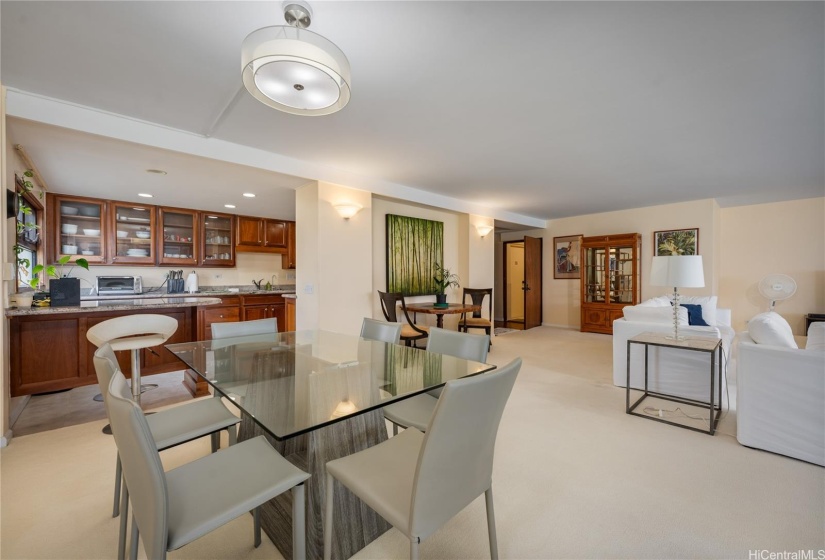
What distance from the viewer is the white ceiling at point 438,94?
1654mm

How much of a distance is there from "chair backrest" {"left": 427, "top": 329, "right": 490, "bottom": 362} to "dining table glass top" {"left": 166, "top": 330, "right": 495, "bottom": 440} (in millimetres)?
142

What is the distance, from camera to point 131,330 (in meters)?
2.35

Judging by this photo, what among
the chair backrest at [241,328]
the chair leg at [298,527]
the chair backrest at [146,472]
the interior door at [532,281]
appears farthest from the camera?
the interior door at [532,281]

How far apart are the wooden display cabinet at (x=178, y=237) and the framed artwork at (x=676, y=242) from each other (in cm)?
743

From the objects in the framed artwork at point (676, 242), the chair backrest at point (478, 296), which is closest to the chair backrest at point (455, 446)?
the chair backrest at point (478, 296)

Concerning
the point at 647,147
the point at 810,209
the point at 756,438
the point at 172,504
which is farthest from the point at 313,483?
the point at 810,209

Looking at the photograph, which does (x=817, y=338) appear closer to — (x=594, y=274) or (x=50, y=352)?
(x=594, y=274)

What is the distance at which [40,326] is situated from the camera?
112 inches

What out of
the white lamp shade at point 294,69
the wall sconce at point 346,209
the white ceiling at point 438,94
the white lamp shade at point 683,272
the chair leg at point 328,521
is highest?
the white ceiling at point 438,94

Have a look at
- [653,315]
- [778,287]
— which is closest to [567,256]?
[778,287]

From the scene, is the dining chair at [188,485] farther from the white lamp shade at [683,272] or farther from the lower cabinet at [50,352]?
the white lamp shade at [683,272]

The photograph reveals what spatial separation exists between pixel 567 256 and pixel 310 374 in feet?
21.7

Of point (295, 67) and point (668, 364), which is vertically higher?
point (295, 67)

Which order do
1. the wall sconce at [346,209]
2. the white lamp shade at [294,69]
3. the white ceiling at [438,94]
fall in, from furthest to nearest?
the wall sconce at [346,209], the white ceiling at [438,94], the white lamp shade at [294,69]
